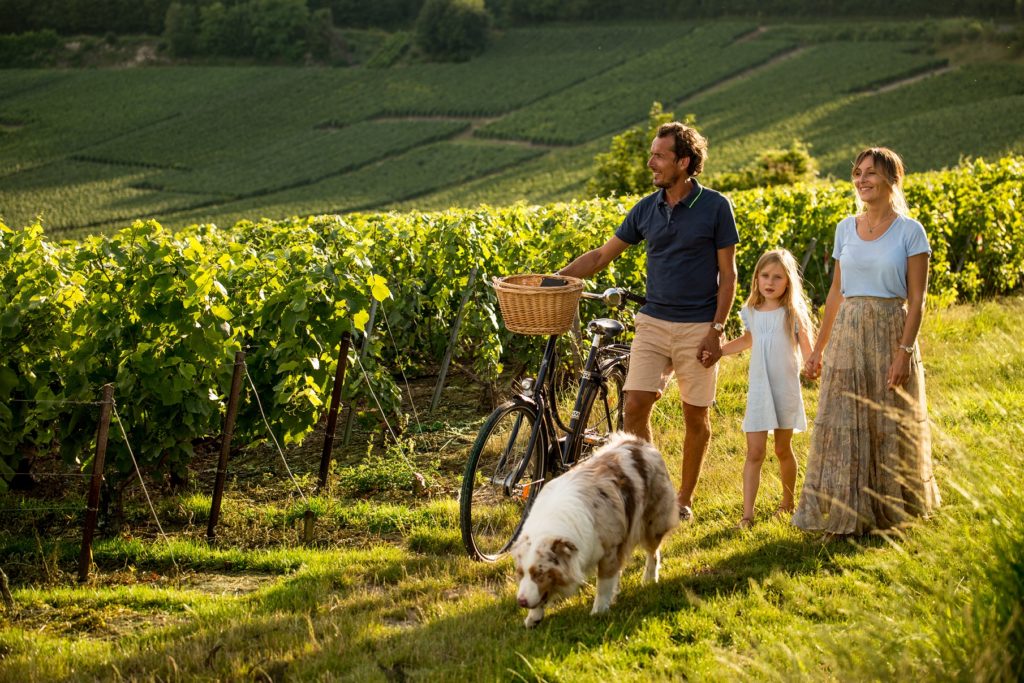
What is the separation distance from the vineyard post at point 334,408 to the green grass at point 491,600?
0.24 m

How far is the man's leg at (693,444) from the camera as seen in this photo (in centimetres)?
554

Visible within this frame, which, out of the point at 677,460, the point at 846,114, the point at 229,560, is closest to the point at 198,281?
the point at 229,560

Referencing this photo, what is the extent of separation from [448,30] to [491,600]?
78.2m

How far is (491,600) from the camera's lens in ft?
15.5

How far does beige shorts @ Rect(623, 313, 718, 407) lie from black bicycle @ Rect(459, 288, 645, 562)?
19cm

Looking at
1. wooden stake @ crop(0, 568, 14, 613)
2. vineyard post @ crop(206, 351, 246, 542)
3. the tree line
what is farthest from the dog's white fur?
the tree line

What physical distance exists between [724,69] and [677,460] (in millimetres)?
63937

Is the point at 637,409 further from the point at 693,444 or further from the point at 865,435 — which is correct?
the point at 865,435

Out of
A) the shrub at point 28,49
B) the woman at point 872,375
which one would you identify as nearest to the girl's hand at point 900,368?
the woman at point 872,375

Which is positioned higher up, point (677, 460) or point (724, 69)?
point (724, 69)

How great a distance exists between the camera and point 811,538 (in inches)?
205

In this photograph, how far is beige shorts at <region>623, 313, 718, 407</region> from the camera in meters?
5.33

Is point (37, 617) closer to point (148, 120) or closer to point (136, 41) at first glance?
point (148, 120)

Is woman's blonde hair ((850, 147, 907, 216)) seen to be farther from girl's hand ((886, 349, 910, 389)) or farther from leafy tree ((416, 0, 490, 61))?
leafy tree ((416, 0, 490, 61))
